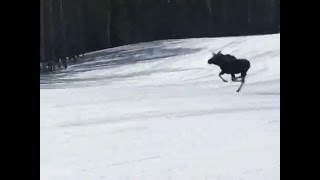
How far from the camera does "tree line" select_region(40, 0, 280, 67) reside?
1.43m

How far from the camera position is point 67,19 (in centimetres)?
144

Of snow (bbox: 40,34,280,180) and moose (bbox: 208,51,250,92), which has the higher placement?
moose (bbox: 208,51,250,92)

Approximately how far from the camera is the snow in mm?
1375

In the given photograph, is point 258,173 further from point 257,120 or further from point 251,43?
point 251,43

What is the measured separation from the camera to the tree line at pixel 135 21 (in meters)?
1.43

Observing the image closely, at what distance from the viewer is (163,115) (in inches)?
55.4

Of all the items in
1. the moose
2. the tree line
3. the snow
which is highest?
the tree line

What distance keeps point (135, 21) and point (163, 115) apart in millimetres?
252

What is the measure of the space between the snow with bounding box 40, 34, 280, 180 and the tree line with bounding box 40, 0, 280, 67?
3 centimetres

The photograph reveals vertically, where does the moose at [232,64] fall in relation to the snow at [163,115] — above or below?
above

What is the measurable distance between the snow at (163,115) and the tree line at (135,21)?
0.03 metres
